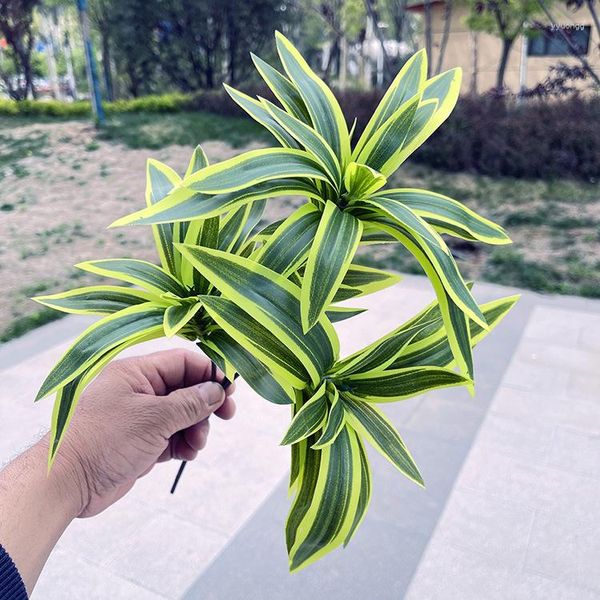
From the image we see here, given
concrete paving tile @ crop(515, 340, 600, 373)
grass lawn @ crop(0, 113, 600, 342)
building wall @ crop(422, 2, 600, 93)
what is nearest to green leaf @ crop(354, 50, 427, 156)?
concrete paving tile @ crop(515, 340, 600, 373)

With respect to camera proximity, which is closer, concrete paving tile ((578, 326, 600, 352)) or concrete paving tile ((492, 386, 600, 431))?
concrete paving tile ((492, 386, 600, 431))

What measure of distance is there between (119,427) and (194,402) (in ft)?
0.55

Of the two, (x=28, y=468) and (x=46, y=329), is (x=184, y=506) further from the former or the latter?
(x=46, y=329)

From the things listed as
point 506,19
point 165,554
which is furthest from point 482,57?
point 165,554

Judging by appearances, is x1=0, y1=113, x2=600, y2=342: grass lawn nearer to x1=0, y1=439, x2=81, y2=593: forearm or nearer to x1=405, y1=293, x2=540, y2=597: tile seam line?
x1=405, y1=293, x2=540, y2=597: tile seam line

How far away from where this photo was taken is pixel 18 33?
12.5 m

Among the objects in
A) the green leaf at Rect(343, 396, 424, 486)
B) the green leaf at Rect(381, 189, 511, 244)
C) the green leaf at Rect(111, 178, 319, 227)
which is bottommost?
the green leaf at Rect(343, 396, 424, 486)

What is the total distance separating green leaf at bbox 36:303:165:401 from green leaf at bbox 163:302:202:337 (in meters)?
0.02

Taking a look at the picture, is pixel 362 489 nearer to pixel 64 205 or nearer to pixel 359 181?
pixel 359 181

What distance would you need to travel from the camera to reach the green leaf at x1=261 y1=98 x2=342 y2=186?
89 cm

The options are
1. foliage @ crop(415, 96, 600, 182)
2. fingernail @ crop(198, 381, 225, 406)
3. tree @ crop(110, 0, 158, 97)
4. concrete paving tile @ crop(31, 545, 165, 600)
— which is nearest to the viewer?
fingernail @ crop(198, 381, 225, 406)

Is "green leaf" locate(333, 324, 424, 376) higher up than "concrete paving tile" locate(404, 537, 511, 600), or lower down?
higher up

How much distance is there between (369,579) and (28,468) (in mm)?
1730

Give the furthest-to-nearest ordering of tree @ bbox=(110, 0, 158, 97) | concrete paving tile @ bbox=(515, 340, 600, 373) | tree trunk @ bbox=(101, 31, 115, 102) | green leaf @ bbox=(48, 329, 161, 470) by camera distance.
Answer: tree trunk @ bbox=(101, 31, 115, 102) → tree @ bbox=(110, 0, 158, 97) → concrete paving tile @ bbox=(515, 340, 600, 373) → green leaf @ bbox=(48, 329, 161, 470)
